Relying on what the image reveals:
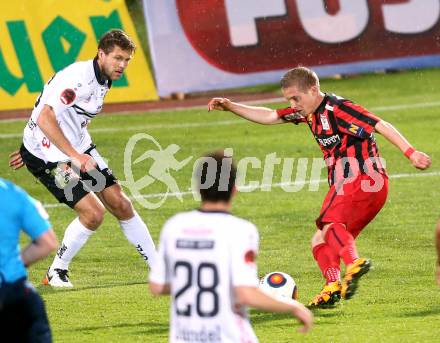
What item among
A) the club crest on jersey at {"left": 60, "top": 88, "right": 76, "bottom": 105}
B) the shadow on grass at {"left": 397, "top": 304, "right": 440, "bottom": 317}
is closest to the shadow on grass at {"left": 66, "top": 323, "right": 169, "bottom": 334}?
the shadow on grass at {"left": 397, "top": 304, "right": 440, "bottom": 317}

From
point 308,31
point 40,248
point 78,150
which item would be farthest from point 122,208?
point 308,31

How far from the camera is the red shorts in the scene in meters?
9.99

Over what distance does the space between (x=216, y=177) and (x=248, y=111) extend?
4.66 meters

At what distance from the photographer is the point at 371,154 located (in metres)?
10.0

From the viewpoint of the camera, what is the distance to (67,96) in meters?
10.9

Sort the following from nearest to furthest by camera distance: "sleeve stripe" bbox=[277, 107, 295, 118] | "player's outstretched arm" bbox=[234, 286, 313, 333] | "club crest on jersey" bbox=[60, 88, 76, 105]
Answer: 1. "player's outstretched arm" bbox=[234, 286, 313, 333]
2. "sleeve stripe" bbox=[277, 107, 295, 118]
3. "club crest on jersey" bbox=[60, 88, 76, 105]

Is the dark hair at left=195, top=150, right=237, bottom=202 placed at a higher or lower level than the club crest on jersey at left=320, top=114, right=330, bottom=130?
higher

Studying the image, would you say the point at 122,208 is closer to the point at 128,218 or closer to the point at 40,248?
the point at 128,218

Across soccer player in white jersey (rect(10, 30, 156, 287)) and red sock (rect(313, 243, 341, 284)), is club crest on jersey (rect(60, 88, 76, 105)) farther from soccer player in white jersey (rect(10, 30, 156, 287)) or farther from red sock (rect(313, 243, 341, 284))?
red sock (rect(313, 243, 341, 284))

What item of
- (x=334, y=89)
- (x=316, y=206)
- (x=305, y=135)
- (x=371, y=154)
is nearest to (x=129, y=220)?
(x=371, y=154)

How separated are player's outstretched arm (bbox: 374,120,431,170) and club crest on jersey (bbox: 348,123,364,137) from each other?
0.50 ft

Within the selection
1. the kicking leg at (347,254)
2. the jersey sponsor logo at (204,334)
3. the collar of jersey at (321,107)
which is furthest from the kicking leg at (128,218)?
the jersey sponsor logo at (204,334)

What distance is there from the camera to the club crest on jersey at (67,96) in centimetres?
1092

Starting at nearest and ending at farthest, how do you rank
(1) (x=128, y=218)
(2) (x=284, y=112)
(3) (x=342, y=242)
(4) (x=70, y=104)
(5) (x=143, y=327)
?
(5) (x=143, y=327) < (3) (x=342, y=242) < (2) (x=284, y=112) < (4) (x=70, y=104) < (1) (x=128, y=218)
